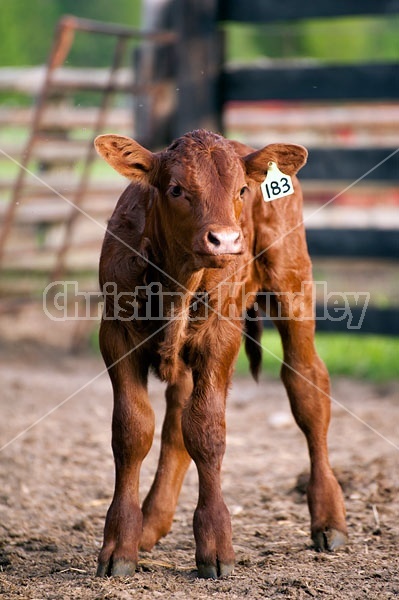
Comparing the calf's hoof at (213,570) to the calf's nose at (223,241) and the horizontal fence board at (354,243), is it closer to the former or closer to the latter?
the calf's nose at (223,241)

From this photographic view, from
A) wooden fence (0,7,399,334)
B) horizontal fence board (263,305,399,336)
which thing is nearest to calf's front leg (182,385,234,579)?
wooden fence (0,7,399,334)

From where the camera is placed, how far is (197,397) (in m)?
3.96

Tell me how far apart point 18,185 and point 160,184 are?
14.5 ft

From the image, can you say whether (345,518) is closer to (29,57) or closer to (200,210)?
(200,210)

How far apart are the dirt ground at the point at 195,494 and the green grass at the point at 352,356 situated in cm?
31

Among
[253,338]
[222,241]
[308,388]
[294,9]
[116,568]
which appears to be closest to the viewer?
[222,241]

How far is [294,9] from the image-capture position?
7914 millimetres

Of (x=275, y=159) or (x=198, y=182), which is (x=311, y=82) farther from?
(x=198, y=182)

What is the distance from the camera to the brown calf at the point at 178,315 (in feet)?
12.3

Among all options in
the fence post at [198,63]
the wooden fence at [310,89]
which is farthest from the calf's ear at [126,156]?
the fence post at [198,63]

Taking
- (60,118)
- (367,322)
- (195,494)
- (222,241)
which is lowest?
(195,494)

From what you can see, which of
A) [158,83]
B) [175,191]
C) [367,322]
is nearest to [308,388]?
[175,191]

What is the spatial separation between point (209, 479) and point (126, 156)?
1.36 metres

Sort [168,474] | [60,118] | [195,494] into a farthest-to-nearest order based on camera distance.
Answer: [60,118], [195,494], [168,474]
